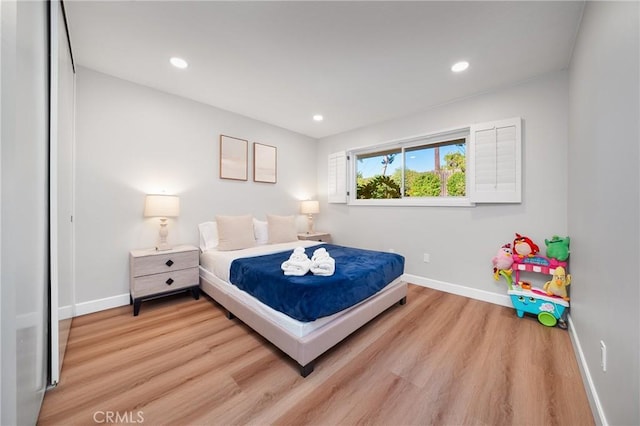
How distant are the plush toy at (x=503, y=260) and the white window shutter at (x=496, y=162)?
54 cm

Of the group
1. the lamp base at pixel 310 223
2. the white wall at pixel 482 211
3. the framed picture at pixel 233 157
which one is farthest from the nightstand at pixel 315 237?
the framed picture at pixel 233 157

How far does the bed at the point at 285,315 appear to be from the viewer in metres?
1.62

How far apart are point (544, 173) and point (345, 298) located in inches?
98.5

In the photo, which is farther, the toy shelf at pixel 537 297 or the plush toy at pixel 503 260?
the plush toy at pixel 503 260

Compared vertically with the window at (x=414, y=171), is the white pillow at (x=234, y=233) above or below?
below

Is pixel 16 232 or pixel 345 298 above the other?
pixel 16 232

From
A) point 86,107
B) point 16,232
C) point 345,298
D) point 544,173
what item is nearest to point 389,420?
point 345,298

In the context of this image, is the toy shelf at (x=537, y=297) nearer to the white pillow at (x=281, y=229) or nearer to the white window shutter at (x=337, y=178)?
the white window shutter at (x=337, y=178)

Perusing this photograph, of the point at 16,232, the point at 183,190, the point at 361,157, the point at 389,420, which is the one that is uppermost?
the point at 361,157

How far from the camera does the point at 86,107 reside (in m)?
2.42

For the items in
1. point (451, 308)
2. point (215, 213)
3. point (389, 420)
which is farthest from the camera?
point (215, 213)

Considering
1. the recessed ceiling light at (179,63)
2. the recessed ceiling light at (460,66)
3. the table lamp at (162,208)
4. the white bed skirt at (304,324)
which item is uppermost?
the recessed ceiling light at (179,63)

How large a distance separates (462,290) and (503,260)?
0.71 m

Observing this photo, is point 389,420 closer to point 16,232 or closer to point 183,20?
point 16,232
